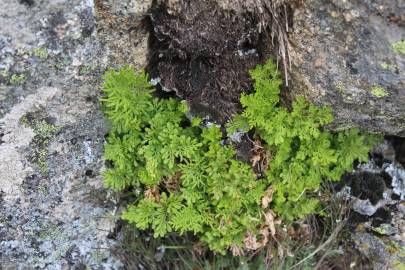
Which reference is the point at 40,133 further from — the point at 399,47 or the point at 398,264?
the point at 398,264

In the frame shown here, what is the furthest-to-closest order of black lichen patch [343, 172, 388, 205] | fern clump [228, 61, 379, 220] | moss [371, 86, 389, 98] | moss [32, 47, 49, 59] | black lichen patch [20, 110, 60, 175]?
black lichen patch [343, 172, 388, 205] → black lichen patch [20, 110, 60, 175] → fern clump [228, 61, 379, 220] → moss [32, 47, 49, 59] → moss [371, 86, 389, 98]

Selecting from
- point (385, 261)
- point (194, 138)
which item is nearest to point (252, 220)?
point (194, 138)

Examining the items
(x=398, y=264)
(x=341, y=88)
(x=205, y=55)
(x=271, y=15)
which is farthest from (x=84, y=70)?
(x=398, y=264)

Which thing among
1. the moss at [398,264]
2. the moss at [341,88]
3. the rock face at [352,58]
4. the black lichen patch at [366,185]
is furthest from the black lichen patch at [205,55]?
the moss at [398,264]

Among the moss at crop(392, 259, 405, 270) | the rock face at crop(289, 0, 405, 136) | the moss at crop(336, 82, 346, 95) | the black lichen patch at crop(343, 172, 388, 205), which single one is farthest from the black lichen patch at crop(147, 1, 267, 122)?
the moss at crop(392, 259, 405, 270)

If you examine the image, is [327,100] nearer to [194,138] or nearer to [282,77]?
[282,77]

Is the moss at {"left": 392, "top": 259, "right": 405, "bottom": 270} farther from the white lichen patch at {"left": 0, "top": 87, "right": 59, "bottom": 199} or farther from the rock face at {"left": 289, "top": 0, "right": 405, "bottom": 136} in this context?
the white lichen patch at {"left": 0, "top": 87, "right": 59, "bottom": 199}
